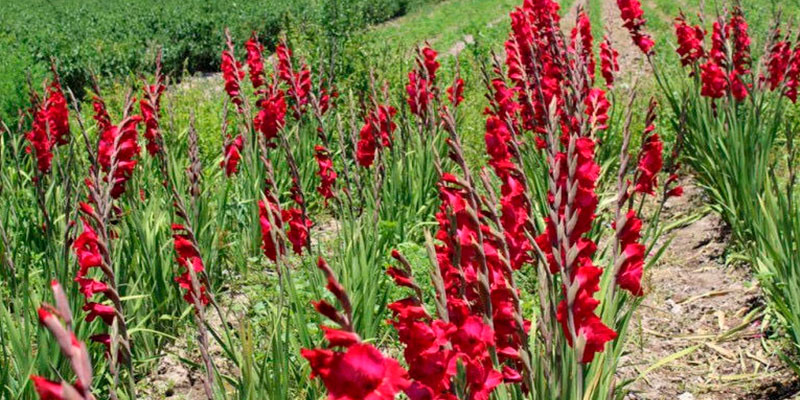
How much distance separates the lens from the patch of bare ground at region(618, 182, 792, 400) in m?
3.13

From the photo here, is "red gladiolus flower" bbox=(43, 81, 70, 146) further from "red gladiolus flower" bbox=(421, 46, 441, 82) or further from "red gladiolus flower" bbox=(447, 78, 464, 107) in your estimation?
→ "red gladiolus flower" bbox=(447, 78, 464, 107)

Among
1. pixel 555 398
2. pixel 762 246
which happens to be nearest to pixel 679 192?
pixel 762 246

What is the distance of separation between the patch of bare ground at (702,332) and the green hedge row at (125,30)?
17.1 feet

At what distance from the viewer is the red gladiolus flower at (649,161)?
278cm

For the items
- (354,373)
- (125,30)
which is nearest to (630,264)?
(354,373)

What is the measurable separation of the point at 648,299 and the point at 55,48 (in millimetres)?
13211

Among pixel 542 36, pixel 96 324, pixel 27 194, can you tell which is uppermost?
pixel 542 36

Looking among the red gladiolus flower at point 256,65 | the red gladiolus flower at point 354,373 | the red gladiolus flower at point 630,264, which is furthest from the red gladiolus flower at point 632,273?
the red gladiolus flower at point 256,65

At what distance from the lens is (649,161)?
2.83 m

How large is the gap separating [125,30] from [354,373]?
18475mm

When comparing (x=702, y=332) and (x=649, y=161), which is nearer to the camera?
(x=649, y=161)

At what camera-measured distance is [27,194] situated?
464 cm

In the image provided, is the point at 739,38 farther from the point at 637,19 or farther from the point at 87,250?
the point at 87,250

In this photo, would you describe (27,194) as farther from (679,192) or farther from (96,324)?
(679,192)
